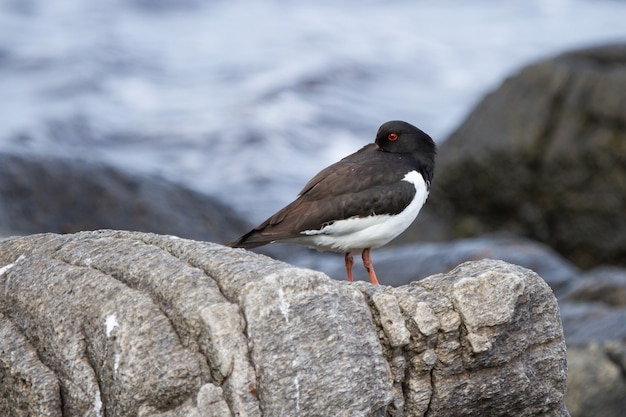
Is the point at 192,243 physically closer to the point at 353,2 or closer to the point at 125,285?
the point at 125,285

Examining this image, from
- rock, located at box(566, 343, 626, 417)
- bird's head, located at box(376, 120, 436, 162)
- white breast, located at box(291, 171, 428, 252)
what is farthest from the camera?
rock, located at box(566, 343, 626, 417)

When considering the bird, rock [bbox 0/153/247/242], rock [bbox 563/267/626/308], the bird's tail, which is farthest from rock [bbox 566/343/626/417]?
rock [bbox 0/153/247/242]

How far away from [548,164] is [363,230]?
264 inches

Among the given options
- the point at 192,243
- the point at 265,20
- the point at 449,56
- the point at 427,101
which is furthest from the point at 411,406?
the point at 265,20

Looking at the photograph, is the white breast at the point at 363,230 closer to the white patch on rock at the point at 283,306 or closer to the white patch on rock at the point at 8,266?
the white patch on rock at the point at 8,266

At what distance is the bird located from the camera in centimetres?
639

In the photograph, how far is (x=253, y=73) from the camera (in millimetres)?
20438

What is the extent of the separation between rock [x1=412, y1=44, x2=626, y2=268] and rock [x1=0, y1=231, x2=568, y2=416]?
7.79 m

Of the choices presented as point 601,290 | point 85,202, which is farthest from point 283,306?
point 85,202

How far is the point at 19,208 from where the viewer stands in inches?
402

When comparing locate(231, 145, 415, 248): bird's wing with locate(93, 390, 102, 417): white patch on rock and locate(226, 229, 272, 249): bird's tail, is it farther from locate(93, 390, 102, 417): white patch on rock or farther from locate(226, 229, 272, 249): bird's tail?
locate(93, 390, 102, 417): white patch on rock

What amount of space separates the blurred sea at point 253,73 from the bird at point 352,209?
5.63 metres

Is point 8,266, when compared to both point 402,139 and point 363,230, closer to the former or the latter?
point 363,230

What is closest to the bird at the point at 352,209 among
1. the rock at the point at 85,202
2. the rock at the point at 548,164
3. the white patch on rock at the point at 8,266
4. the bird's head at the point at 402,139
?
the bird's head at the point at 402,139
